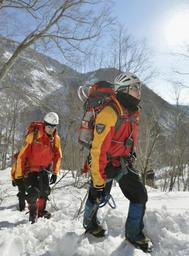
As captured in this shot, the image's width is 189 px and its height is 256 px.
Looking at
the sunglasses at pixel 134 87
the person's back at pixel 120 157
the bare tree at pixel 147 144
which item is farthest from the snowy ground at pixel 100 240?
the bare tree at pixel 147 144

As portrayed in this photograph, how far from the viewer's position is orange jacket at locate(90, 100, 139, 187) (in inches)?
155

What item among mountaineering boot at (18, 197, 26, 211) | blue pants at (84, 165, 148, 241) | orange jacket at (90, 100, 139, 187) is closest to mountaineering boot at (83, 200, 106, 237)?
blue pants at (84, 165, 148, 241)

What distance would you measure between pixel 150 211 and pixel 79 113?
11.4 m

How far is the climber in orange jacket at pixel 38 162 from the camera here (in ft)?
20.7

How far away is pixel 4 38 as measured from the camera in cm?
1437

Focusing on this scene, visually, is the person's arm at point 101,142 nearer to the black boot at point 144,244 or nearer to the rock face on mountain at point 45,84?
the black boot at point 144,244

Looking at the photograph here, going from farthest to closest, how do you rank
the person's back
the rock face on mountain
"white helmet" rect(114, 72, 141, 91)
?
1. the rock face on mountain
2. "white helmet" rect(114, 72, 141, 91)
3. the person's back

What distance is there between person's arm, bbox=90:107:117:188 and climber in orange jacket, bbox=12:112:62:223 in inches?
96.4

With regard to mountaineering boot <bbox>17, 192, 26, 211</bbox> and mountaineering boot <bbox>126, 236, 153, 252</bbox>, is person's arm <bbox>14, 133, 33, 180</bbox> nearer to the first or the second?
mountaineering boot <bbox>17, 192, 26, 211</bbox>

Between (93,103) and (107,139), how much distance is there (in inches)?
19.6

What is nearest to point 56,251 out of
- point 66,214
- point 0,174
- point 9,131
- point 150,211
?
point 150,211

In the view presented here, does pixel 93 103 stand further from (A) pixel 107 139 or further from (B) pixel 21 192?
(B) pixel 21 192

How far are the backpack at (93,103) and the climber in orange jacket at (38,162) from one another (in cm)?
221

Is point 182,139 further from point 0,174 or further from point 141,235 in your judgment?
point 141,235
